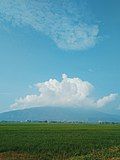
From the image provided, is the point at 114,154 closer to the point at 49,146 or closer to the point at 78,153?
the point at 78,153

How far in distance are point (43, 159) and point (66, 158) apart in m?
1.93

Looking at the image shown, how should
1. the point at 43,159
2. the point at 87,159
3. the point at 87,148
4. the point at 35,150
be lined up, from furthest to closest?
the point at 87,148 < the point at 35,150 < the point at 43,159 < the point at 87,159

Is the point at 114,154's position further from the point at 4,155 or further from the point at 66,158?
the point at 4,155

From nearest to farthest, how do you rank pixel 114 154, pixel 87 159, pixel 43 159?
pixel 87 159
pixel 114 154
pixel 43 159

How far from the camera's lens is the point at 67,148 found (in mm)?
34844

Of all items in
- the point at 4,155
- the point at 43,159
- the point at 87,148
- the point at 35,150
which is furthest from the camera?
the point at 87,148

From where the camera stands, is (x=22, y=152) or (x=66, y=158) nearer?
(x=66, y=158)

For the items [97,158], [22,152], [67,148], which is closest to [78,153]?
[67,148]

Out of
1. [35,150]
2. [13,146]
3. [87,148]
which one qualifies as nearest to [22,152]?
[35,150]

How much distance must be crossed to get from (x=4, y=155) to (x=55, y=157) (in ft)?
14.9

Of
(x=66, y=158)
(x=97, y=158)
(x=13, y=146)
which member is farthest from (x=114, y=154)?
(x=13, y=146)

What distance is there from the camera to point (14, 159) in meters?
28.1

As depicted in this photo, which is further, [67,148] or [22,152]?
[67,148]

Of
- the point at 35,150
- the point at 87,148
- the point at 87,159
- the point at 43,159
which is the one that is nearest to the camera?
the point at 87,159
